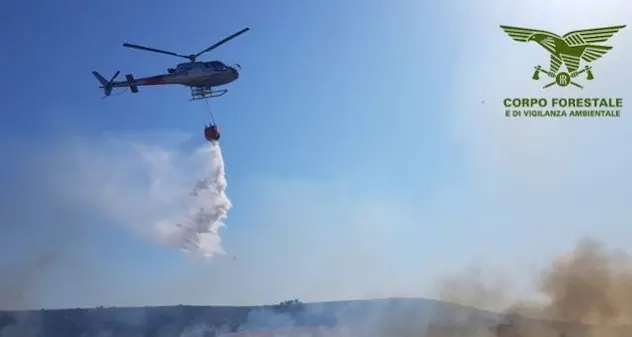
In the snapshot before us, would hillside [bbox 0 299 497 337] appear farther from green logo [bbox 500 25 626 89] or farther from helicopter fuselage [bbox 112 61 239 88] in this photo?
green logo [bbox 500 25 626 89]

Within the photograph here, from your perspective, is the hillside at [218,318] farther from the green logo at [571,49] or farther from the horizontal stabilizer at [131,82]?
the green logo at [571,49]

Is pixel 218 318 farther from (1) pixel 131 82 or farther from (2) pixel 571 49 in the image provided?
(2) pixel 571 49

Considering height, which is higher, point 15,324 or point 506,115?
point 506,115

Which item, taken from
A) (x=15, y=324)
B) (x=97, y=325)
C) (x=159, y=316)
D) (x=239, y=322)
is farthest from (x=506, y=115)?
(x=15, y=324)

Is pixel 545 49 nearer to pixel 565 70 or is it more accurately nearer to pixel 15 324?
pixel 565 70

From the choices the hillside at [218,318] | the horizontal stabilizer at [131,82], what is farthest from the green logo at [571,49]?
the horizontal stabilizer at [131,82]

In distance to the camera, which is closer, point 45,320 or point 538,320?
point 45,320

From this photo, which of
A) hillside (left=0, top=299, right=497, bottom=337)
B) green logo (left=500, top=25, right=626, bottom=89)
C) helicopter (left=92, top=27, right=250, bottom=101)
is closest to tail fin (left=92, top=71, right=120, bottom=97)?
helicopter (left=92, top=27, right=250, bottom=101)

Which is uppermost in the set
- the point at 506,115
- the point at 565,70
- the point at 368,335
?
the point at 565,70

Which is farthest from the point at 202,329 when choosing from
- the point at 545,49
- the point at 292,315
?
the point at 545,49
